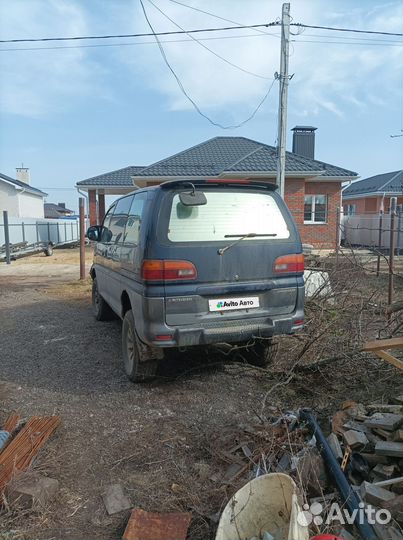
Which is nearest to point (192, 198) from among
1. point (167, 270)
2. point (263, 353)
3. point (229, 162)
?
point (167, 270)

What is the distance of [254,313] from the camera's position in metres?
3.93

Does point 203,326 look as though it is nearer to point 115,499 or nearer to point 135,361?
point 135,361

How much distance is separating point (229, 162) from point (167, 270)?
16.7 meters

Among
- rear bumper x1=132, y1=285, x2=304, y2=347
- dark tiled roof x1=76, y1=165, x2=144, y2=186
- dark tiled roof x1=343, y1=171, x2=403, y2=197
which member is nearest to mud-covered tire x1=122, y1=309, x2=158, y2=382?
rear bumper x1=132, y1=285, x2=304, y2=347

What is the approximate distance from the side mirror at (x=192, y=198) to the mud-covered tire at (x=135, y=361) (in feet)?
4.25

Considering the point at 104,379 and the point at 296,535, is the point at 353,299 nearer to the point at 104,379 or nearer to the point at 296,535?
the point at 104,379

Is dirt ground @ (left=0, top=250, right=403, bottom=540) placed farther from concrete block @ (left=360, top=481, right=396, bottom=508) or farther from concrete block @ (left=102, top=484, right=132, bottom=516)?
concrete block @ (left=360, top=481, right=396, bottom=508)

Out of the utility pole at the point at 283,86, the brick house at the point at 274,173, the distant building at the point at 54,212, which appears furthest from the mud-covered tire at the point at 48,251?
the distant building at the point at 54,212

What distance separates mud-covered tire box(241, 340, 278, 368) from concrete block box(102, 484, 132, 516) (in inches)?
88.1

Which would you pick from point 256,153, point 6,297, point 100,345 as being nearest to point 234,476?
point 100,345

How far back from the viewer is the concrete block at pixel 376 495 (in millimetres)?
2262

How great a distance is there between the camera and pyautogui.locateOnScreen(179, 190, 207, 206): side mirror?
3768mm

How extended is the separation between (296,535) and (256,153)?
61.9 ft

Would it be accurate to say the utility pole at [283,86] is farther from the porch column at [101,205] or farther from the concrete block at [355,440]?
the porch column at [101,205]
